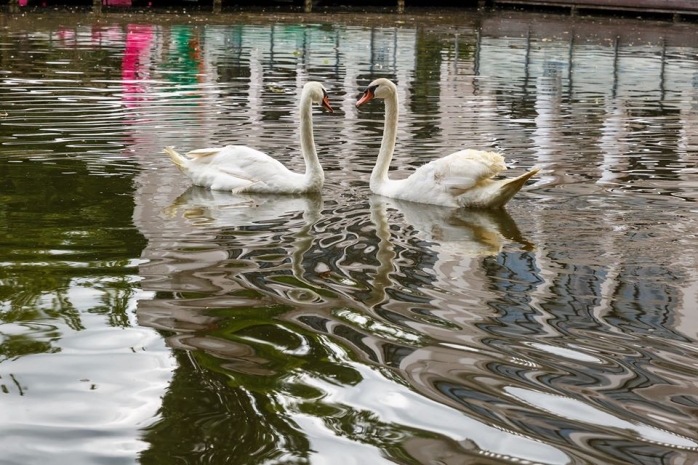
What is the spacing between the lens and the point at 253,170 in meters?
10.3

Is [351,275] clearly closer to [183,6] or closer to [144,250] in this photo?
[144,250]

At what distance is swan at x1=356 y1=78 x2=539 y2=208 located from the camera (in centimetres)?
944

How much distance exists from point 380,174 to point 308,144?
26.2 inches

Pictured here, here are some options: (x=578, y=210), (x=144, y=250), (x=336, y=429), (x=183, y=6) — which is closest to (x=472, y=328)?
(x=336, y=429)

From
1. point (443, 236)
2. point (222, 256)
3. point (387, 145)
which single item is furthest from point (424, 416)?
point (387, 145)

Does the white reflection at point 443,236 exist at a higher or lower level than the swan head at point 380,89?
lower

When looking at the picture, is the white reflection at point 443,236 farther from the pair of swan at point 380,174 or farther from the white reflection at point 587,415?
the white reflection at point 587,415

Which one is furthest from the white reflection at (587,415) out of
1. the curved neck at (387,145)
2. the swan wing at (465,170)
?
the curved neck at (387,145)

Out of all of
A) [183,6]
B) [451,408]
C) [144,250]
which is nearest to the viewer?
[451,408]

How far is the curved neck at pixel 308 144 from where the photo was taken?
403 inches

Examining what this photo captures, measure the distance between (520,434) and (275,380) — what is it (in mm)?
1202

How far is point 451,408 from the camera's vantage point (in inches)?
202

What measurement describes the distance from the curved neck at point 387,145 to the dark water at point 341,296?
0.24 metres

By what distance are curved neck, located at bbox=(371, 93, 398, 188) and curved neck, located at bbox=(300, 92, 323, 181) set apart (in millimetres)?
483
